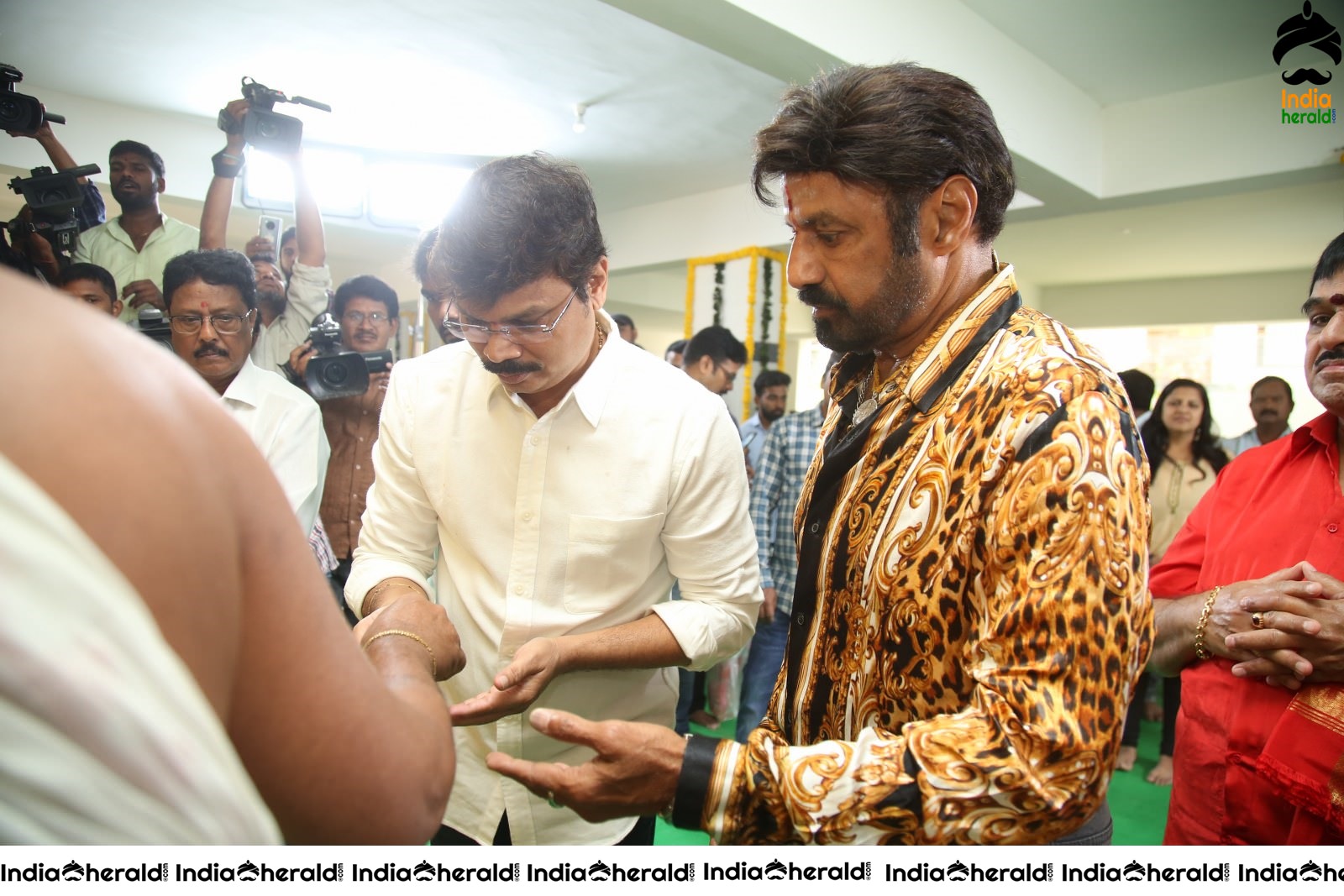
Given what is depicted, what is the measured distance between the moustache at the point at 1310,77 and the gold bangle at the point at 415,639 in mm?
5310

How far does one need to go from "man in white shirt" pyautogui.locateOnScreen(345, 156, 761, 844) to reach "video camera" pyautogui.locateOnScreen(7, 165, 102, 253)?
122cm

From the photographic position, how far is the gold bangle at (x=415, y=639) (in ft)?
3.34

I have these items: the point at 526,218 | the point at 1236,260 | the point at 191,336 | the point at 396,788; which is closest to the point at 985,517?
the point at 396,788

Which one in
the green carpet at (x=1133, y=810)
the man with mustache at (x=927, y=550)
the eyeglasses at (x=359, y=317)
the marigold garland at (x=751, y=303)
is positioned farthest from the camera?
the marigold garland at (x=751, y=303)

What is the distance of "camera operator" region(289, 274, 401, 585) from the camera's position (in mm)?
2490

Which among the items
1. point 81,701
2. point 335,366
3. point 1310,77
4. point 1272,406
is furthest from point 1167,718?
point 81,701

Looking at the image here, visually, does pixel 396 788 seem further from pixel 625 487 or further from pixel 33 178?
pixel 33 178

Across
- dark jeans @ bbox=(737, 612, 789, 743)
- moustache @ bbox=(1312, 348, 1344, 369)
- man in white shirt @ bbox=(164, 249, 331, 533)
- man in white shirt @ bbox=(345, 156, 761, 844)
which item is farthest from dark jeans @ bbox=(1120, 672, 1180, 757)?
man in white shirt @ bbox=(164, 249, 331, 533)

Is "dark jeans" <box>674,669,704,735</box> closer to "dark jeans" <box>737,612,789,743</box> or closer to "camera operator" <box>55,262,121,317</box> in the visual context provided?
"dark jeans" <box>737,612,789,743</box>

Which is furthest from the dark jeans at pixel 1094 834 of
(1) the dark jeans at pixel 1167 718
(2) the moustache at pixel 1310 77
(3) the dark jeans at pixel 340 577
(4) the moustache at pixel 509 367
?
(2) the moustache at pixel 1310 77

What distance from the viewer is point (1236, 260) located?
373 inches

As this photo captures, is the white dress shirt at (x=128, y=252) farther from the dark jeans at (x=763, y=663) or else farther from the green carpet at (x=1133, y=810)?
the dark jeans at (x=763, y=663)

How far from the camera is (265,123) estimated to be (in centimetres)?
240

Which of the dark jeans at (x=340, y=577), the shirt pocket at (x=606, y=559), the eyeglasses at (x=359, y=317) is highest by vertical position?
the eyeglasses at (x=359, y=317)
